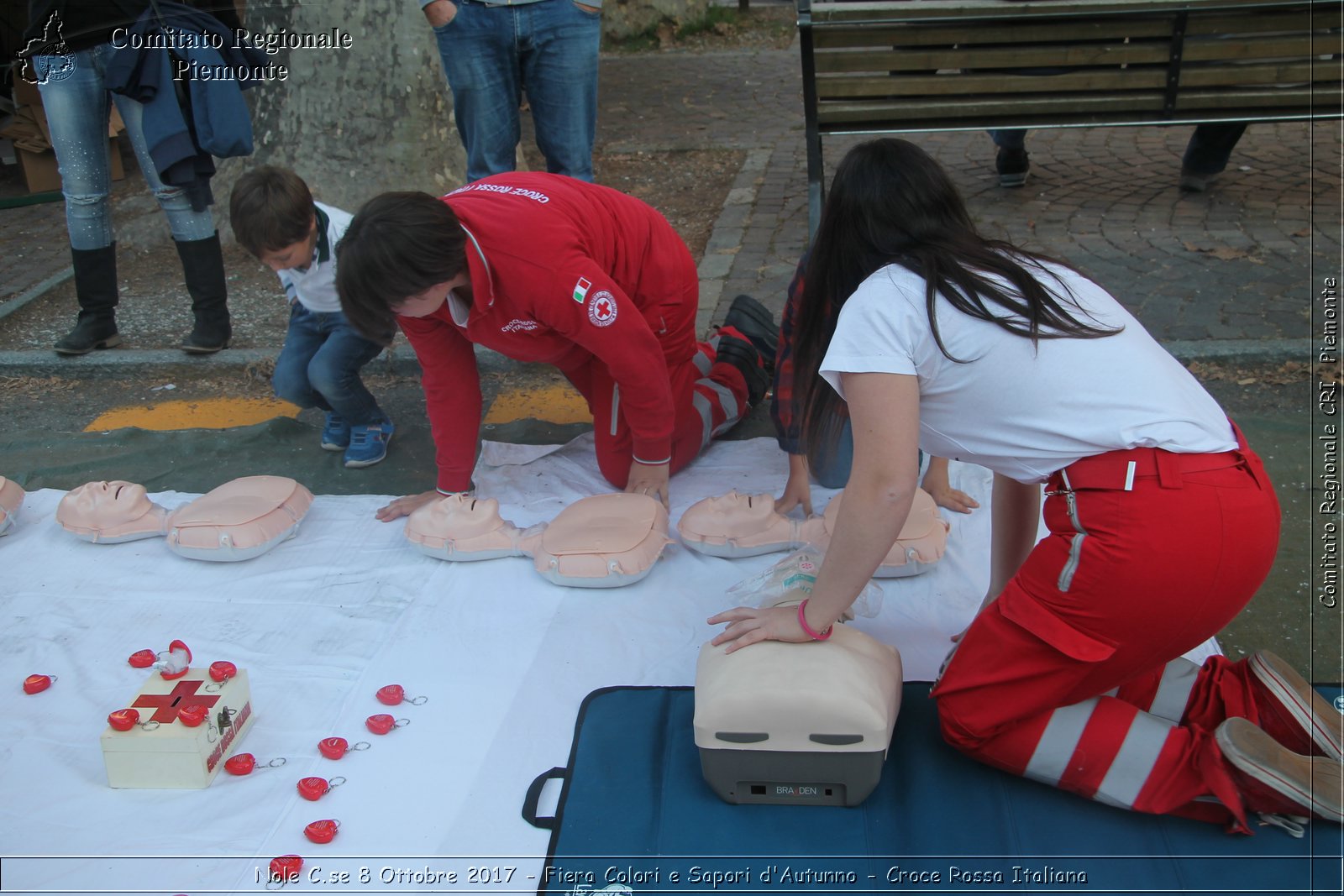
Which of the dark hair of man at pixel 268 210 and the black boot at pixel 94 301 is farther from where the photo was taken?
the black boot at pixel 94 301

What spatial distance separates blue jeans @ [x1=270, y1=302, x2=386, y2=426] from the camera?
2.76m

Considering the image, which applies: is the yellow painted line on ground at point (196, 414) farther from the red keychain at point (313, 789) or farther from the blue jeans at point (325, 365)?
the red keychain at point (313, 789)

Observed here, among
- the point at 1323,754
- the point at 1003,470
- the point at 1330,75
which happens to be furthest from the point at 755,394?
the point at 1330,75

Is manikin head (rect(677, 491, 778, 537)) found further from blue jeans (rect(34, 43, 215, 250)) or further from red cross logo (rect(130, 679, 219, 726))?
blue jeans (rect(34, 43, 215, 250))

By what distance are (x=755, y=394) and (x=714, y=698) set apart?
5.17 feet

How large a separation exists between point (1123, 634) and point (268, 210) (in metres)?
1.94

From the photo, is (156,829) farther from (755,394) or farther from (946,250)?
(755,394)

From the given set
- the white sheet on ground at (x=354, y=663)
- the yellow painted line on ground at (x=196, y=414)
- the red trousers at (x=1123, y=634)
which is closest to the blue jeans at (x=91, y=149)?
the yellow painted line on ground at (x=196, y=414)

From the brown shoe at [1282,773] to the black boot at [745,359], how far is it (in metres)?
1.70

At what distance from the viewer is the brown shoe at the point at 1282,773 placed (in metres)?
1.47

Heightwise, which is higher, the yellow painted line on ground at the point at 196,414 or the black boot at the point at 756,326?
the black boot at the point at 756,326

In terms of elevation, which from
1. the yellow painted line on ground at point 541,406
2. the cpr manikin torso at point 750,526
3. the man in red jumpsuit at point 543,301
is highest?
the man in red jumpsuit at point 543,301

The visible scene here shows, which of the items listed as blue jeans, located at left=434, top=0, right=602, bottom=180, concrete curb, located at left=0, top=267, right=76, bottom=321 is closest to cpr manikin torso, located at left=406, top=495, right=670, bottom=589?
blue jeans, located at left=434, top=0, right=602, bottom=180

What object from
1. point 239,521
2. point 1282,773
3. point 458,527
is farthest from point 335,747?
point 1282,773
